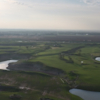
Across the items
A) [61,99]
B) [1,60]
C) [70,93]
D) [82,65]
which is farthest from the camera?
[1,60]

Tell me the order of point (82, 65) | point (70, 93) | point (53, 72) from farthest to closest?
point (82, 65), point (53, 72), point (70, 93)

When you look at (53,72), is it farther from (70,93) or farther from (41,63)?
(70,93)

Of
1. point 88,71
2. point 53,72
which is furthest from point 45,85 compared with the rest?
point 88,71

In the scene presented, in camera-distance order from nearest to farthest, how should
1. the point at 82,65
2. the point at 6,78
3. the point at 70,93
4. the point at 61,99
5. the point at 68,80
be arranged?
1. the point at 61,99
2. the point at 70,93
3. the point at 68,80
4. the point at 6,78
5. the point at 82,65

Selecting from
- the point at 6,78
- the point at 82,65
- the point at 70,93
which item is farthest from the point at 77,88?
the point at 6,78

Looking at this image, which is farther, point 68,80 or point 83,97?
point 68,80

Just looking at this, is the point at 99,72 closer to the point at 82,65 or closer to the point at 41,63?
the point at 82,65
